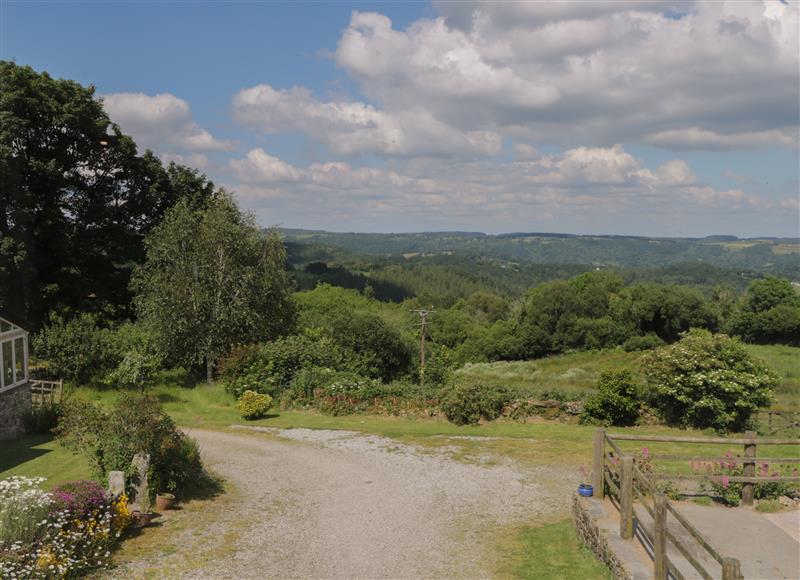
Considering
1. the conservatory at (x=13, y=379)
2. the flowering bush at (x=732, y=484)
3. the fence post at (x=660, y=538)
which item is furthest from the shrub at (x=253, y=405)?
the fence post at (x=660, y=538)

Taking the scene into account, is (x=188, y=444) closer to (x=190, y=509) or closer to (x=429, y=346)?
(x=190, y=509)

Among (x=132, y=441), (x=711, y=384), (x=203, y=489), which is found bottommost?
(x=203, y=489)

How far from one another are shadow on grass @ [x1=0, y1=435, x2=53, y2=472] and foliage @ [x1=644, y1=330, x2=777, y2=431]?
1943 centimetres

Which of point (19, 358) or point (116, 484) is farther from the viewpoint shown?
point (19, 358)

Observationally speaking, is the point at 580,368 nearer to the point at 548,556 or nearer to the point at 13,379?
the point at 13,379

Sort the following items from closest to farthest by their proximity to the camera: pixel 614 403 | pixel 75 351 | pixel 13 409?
pixel 13 409, pixel 614 403, pixel 75 351

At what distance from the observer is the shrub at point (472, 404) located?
797 inches

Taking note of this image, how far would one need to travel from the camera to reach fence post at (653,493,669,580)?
785 centimetres

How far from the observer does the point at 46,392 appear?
23.0m

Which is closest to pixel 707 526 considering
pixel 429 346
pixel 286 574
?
pixel 286 574

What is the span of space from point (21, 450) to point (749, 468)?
1825cm

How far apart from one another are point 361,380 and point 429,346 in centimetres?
3350

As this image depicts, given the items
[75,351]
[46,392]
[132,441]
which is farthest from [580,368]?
[132,441]

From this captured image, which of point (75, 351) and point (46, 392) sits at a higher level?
point (75, 351)
